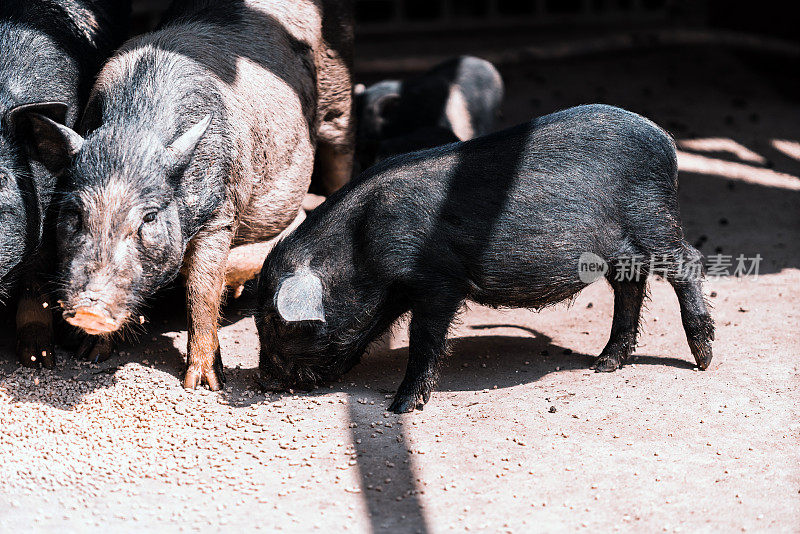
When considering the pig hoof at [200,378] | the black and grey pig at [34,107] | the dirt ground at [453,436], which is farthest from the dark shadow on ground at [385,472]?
the black and grey pig at [34,107]

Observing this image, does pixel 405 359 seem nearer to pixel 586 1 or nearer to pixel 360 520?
pixel 360 520

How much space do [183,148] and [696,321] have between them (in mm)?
2929

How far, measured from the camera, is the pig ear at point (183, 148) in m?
4.62

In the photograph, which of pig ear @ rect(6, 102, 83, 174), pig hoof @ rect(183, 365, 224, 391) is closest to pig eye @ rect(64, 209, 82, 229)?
pig ear @ rect(6, 102, 83, 174)

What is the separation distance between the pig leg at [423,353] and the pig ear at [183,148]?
138cm

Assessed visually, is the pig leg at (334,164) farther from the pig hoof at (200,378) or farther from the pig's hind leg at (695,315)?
the pig's hind leg at (695,315)

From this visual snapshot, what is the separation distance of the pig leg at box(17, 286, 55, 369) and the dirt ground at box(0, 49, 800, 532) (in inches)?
4.0

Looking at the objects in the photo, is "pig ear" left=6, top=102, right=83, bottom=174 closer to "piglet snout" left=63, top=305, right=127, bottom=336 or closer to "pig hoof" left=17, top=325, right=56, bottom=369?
"piglet snout" left=63, top=305, right=127, bottom=336

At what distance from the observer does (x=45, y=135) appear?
480cm

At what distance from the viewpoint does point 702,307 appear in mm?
5258

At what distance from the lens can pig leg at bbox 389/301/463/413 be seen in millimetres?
4777

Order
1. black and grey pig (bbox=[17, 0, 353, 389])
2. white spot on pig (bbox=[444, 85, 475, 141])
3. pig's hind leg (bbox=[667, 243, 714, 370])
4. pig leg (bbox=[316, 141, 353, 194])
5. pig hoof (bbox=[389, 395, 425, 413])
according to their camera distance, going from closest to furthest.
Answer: black and grey pig (bbox=[17, 0, 353, 389]) → pig hoof (bbox=[389, 395, 425, 413]) → pig's hind leg (bbox=[667, 243, 714, 370]) → pig leg (bbox=[316, 141, 353, 194]) → white spot on pig (bbox=[444, 85, 475, 141])

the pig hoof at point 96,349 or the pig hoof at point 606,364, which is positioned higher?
the pig hoof at point 606,364

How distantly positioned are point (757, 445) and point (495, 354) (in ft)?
5.70
